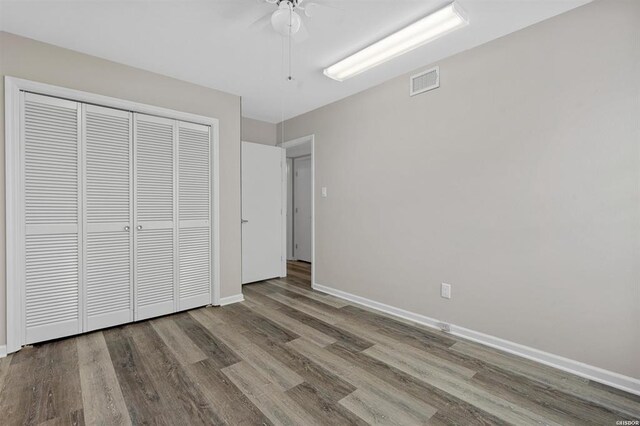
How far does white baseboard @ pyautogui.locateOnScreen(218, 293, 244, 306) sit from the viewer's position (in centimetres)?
343

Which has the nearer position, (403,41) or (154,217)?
(403,41)

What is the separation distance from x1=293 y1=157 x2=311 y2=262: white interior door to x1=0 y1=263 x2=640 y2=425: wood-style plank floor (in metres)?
3.24

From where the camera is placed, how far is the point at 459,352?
2.30 metres

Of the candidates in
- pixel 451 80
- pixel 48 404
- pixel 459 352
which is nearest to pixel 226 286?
pixel 48 404

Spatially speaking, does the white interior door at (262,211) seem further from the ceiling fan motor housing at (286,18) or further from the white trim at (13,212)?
the ceiling fan motor housing at (286,18)

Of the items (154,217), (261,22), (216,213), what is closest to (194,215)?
(216,213)

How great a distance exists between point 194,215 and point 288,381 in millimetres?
2144

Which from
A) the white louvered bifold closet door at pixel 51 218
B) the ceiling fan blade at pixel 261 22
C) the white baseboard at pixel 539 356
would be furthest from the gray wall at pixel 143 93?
the white baseboard at pixel 539 356

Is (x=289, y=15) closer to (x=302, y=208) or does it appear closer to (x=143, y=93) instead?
(x=143, y=93)

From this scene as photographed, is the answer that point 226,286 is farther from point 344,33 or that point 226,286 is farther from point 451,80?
point 451,80

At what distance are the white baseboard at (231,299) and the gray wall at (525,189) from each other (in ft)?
5.34

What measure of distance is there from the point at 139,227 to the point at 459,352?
321 centimetres

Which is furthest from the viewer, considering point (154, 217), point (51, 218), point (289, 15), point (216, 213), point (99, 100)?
point (216, 213)

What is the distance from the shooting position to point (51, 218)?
2.45 meters
